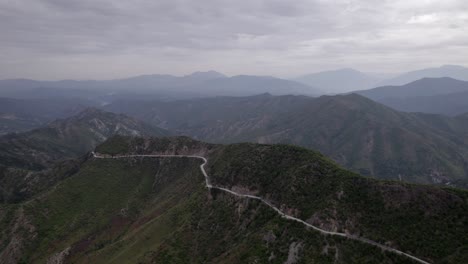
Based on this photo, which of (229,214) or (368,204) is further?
Answer: (229,214)

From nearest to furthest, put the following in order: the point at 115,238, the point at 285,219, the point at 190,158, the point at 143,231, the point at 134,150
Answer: the point at 285,219 < the point at 143,231 < the point at 115,238 < the point at 190,158 < the point at 134,150

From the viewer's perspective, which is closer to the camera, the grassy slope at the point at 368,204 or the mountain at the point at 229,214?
the grassy slope at the point at 368,204

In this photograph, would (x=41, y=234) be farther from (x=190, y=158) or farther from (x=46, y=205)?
(x=190, y=158)

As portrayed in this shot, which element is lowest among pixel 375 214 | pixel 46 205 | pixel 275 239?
pixel 46 205

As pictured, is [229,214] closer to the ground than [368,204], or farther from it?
closer to the ground

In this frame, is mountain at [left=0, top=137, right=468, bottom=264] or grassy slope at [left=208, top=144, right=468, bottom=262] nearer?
grassy slope at [left=208, top=144, right=468, bottom=262]

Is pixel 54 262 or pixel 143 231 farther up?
pixel 143 231

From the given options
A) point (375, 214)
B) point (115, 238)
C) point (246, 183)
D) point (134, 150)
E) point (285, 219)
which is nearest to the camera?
point (375, 214)

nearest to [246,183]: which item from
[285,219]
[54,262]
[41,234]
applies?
[285,219]
